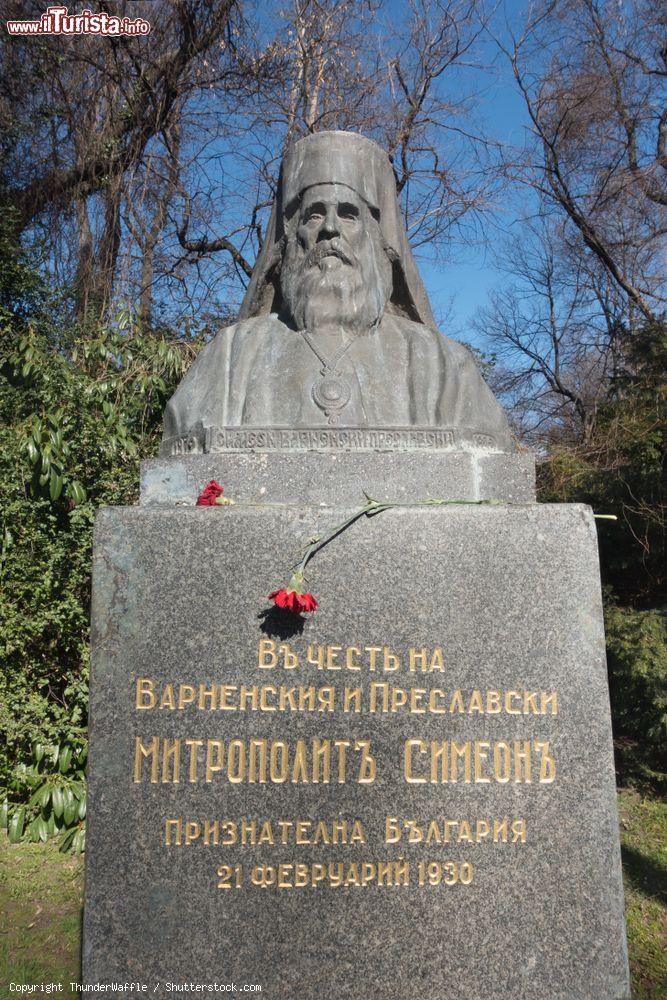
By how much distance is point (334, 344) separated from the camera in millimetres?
2936

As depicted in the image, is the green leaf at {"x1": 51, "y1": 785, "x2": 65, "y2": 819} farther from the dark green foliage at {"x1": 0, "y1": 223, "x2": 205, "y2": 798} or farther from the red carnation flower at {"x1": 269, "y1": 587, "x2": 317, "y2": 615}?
the red carnation flower at {"x1": 269, "y1": 587, "x2": 317, "y2": 615}

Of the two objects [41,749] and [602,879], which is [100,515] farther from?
[41,749]

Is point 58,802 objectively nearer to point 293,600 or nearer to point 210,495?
point 210,495

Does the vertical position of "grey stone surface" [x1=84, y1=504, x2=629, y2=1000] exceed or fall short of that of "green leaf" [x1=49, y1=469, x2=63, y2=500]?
it falls short

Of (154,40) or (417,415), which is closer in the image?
(417,415)

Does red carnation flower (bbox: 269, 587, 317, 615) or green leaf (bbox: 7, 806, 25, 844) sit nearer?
red carnation flower (bbox: 269, 587, 317, 615)

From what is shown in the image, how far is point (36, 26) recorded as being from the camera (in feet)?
28.4

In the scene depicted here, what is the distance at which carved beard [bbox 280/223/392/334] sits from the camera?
2973 mm

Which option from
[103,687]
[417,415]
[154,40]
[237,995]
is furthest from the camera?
[154,40]

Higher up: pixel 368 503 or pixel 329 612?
pixel 368 503

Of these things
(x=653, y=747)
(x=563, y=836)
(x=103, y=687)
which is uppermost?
(x=103, y=687)

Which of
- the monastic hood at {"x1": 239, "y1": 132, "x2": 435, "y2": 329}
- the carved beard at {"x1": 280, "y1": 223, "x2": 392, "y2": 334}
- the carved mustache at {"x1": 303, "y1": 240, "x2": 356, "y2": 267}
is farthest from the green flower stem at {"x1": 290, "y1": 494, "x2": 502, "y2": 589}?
the monastic hood at {"x1": 239, "y1": 132, "x2": 435, "y2": 329}

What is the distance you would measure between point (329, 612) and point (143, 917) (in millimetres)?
968

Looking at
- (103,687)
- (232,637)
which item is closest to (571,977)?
(232,637)
